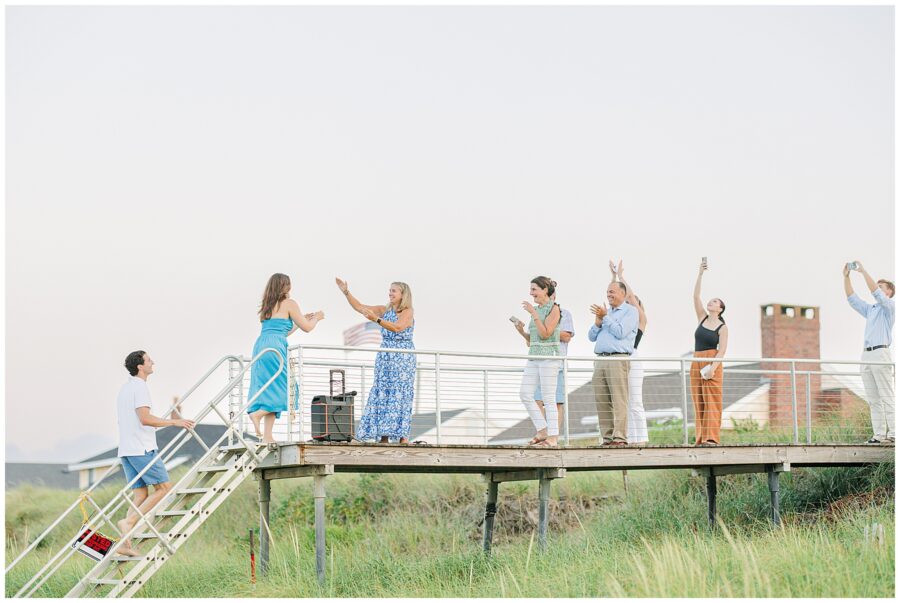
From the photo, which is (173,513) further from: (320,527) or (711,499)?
(711,499)

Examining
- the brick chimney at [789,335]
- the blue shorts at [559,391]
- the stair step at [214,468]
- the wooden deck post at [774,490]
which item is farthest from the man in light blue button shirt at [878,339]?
the brick chimney at [789,335]

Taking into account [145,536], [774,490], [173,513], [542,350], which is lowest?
[774,490]

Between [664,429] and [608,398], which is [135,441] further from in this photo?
[664,429]

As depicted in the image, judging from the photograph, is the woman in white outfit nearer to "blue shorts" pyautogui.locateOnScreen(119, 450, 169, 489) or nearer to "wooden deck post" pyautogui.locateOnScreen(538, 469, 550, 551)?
"wooden deck post" pyautogui.locateOnScreen(538, 469, 550, 551)

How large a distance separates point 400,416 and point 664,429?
12.2 m

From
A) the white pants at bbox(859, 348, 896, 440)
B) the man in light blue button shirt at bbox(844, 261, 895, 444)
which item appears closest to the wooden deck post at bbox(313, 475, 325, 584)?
the man in light blue button shirt at bbox(844, 261, 895, 444)

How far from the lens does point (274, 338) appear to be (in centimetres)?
1366

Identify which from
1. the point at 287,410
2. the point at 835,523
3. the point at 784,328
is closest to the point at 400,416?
the point at 287,410

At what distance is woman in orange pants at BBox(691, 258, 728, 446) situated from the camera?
52.3 feet

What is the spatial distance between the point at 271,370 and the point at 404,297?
5.96ft

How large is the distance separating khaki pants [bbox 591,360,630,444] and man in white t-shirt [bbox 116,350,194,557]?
5347mm

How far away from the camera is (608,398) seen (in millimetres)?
15664

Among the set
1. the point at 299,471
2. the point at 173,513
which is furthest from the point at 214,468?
the point at 299,471

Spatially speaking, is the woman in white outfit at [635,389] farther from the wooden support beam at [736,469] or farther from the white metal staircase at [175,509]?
the white metal staircase at [175,509]
